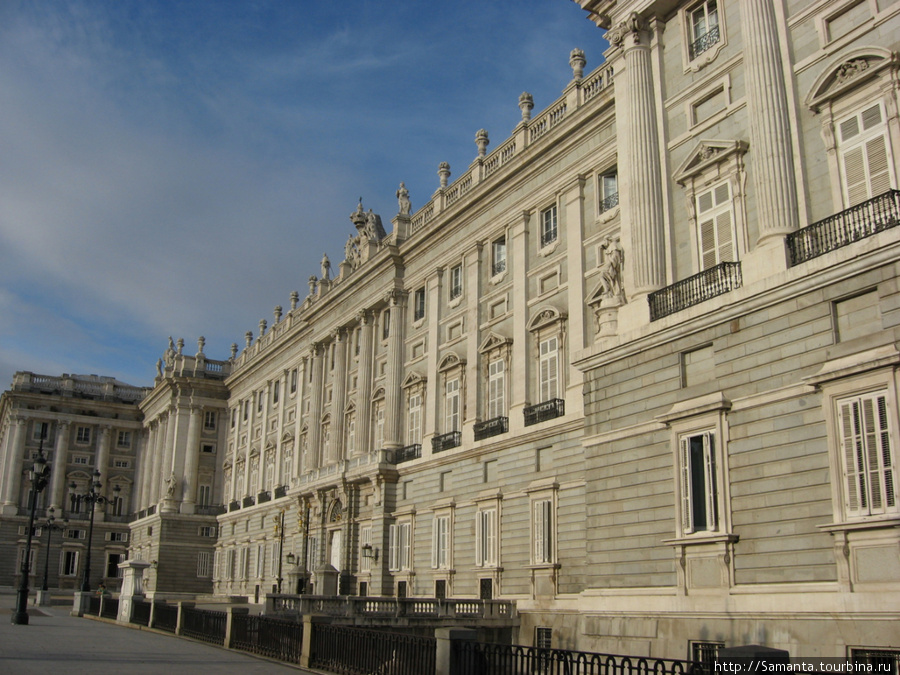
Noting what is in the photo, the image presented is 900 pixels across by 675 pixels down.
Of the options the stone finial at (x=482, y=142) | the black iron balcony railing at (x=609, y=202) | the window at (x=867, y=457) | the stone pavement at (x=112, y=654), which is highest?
the stone finial at (x=482, y=142)

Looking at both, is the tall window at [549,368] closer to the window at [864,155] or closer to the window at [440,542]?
the window at [440,542]

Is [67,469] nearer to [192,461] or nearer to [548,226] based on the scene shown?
[192,461]

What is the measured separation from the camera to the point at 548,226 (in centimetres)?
3114

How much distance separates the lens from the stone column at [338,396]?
4400 cm

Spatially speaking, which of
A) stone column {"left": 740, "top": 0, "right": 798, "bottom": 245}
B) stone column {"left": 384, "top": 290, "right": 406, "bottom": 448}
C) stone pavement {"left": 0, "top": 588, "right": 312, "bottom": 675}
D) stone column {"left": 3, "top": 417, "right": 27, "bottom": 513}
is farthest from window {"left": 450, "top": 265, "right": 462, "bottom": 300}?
stone column {"left": 3, "top": 417, "right": 27, "bottom": 513}

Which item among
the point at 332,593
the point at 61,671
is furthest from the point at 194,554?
the point at 61,671

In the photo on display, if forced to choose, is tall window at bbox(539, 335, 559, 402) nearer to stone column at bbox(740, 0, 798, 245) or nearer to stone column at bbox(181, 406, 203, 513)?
stone column at bbox(740, 0, 798, 245)

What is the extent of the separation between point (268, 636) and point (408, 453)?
16618 millimetres

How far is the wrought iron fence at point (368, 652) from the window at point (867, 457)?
727cm

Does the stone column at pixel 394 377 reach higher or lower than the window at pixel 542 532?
higher

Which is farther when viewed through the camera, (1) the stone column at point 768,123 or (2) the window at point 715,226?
(2) the window at point 715,226

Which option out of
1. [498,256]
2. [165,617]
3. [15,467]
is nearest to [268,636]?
[165,617]

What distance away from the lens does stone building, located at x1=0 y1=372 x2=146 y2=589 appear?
78062mm

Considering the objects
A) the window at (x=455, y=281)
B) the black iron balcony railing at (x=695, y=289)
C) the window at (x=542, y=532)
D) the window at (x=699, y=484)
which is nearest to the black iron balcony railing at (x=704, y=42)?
the black iron balcony railing at (x=695, y=289)
